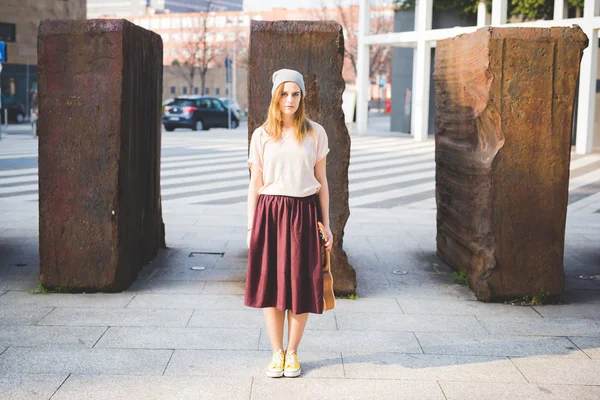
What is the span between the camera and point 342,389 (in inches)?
164

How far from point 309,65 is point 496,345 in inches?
98.5

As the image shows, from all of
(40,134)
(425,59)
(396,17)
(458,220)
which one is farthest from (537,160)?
(396,17)

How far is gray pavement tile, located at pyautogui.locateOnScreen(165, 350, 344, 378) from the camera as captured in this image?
441 cm

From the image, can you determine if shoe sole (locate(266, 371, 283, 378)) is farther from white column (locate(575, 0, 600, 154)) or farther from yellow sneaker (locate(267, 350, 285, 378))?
white column (locate(575, 0, 600, 154))

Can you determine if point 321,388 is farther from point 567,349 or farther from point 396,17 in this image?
point 396,17

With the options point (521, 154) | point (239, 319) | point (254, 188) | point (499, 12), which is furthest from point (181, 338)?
point (499, 12)

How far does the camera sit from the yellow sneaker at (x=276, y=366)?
14.2ft

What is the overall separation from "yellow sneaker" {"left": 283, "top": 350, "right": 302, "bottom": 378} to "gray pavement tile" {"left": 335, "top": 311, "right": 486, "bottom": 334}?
0.97m

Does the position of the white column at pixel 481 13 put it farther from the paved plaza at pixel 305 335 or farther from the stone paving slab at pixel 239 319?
the stone paving slab at pixel 239 319

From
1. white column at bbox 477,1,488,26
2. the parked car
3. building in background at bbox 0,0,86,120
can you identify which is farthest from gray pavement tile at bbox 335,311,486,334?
building in background at bbox 0,0,86,120

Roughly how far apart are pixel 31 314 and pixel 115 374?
149cm

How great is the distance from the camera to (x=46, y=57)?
6.02 m

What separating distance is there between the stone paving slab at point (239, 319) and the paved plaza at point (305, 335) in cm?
1

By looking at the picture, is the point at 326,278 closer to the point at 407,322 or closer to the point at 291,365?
the point at 291,365
